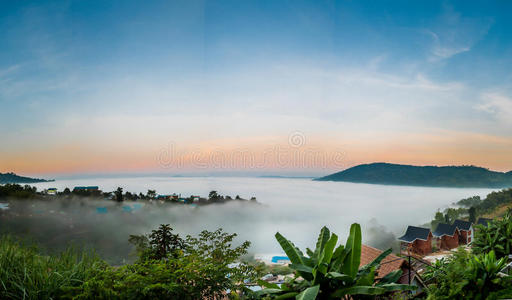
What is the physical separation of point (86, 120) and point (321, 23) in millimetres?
11366

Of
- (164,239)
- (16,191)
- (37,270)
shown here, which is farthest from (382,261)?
(16,191)

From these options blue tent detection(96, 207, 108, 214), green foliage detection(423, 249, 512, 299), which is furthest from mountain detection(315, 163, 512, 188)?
green foliage detection(423, 249, 512, 299)

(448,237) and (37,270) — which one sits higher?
(37,270)

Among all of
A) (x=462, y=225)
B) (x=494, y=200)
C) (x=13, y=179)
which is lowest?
(x=462, y=225)

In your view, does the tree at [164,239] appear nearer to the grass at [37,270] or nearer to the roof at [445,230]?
the grass at [37,270]

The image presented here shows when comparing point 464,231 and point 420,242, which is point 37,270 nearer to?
point 420,242

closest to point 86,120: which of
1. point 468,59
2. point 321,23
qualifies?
point 321,23

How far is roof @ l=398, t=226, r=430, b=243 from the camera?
75.1 ft

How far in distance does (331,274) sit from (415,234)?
85.8 ft

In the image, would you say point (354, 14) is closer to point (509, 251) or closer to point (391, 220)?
point (509, 251)

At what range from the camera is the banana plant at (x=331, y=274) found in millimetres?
1846

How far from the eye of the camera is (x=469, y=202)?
122 feet

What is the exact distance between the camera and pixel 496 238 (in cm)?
475

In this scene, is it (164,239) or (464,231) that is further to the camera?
(464,231)
